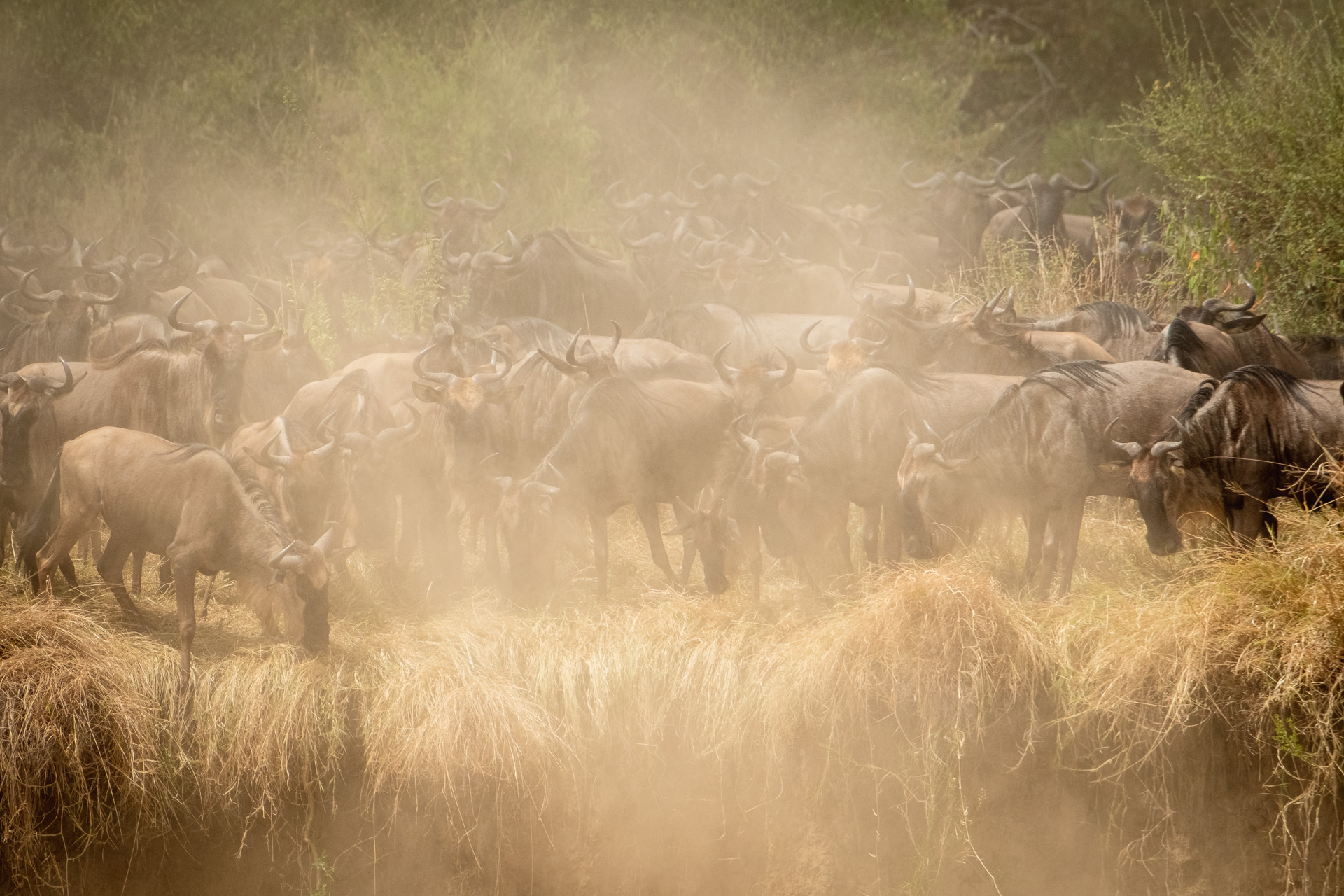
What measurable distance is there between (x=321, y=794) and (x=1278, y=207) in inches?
280

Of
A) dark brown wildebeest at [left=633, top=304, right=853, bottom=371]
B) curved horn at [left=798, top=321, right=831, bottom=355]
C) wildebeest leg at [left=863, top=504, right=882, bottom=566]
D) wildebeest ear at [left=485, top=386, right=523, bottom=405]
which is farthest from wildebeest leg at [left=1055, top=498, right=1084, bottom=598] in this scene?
wildebeest ear at [left=485, top=386, right=523, bottom=405]

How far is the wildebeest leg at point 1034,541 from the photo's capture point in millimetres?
6203

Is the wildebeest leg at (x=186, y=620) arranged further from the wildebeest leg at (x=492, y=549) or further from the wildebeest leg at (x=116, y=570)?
the wildebeest leg at (x=492, y=549)

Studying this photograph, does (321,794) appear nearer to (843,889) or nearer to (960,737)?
(843,889)

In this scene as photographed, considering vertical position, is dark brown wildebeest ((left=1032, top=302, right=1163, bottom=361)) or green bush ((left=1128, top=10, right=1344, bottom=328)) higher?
green bush ((left=1128, top=10, right=1344, bottom=328))

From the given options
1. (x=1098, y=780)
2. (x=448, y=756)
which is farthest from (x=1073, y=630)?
(x=448, y=756)

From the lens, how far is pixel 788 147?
1700 centimetres

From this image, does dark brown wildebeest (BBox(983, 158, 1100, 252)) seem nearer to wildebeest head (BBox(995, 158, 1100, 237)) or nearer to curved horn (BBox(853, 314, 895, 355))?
wildebeest head (BBox(995, 158, 1100, 237))

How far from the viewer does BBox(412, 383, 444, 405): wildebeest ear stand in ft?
23.4

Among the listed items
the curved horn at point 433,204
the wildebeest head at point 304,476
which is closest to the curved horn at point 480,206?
the curved horn at point 433,204

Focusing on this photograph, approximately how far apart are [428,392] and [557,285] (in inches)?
162

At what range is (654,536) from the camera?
6773 mm

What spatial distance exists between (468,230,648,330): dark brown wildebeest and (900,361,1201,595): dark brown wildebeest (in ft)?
17.9

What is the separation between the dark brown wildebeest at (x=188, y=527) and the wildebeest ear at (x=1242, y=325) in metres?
5.59
